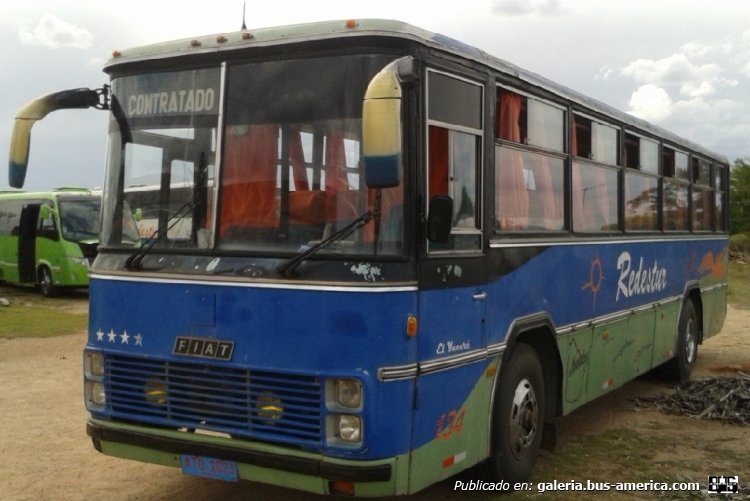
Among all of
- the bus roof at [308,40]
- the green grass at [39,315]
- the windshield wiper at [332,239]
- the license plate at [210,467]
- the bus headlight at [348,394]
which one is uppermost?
the bus roof at [308,40]

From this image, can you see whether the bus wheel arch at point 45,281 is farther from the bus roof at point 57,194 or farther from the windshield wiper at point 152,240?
Answer: the windshield wiper at point 152,240

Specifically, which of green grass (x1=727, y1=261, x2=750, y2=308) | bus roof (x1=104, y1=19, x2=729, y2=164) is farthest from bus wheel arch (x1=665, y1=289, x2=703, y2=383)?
green grass (x1=727, y1=261, x2=750, y2=308)

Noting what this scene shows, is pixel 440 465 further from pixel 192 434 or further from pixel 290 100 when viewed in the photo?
pixel 290 100

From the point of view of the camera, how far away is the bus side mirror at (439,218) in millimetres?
4918

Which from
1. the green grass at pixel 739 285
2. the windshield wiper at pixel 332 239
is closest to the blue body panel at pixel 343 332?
the windshield wiper at pixel 332 239

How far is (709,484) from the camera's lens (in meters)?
6.63

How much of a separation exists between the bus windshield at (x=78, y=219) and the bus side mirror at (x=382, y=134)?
62.6ft

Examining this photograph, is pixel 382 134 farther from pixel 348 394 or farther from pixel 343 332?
pixel 348 394

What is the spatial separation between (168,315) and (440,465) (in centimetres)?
182

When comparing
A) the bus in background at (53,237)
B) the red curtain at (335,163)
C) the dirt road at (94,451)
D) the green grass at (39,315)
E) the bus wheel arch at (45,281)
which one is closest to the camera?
the red curtain at (335,163)

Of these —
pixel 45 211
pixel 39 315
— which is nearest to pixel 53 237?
pixel 45 211

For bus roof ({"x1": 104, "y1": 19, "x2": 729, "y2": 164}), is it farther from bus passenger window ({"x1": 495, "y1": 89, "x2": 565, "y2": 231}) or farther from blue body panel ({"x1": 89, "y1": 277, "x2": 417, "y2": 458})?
blue body panel ({"x1": 89, "y1": 277, "x2": 417, "y2": 458})

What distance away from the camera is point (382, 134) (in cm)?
430

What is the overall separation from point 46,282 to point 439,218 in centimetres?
2003
